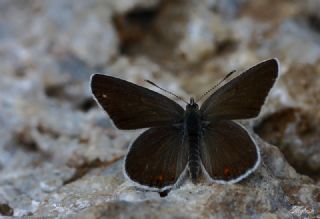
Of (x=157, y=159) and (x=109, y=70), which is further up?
(x=109, y=70)

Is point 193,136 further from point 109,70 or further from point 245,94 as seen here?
point 109,70

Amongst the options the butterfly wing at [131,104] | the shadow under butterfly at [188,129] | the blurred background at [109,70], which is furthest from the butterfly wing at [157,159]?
the blurred background at [109,70]

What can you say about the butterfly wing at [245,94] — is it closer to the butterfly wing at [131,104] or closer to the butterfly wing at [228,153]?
the butterfly wing at [228,153]

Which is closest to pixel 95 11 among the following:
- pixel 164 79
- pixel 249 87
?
pixel 164 79

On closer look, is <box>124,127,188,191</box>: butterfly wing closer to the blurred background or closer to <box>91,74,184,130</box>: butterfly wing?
<box>91,74,184,130</box>: butterfly wing

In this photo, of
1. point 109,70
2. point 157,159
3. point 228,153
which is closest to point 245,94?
point 228,153

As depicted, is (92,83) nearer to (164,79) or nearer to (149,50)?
(164,79)
